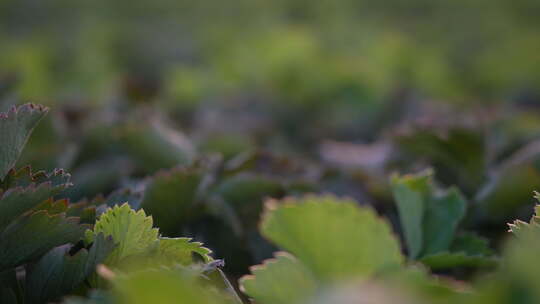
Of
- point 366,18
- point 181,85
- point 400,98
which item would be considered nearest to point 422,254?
point 400,98

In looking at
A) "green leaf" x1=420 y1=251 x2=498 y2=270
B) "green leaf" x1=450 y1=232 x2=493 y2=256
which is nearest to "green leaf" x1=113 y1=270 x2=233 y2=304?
"green leaf" x1=420 y1=251 x2=498 y2=270

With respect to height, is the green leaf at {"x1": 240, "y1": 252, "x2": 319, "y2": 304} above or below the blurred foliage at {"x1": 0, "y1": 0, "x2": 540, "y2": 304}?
below

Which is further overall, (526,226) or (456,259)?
(456,259)

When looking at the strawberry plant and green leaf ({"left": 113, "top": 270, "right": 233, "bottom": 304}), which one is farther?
the strawberry plant

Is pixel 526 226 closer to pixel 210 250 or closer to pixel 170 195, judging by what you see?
pixel 210 250

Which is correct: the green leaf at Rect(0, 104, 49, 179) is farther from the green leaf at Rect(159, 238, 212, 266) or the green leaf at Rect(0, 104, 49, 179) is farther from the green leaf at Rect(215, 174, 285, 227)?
the green leaf at Rect(215, 174, 285, 227)

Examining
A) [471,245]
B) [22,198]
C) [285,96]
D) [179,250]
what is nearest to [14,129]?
[22,198]

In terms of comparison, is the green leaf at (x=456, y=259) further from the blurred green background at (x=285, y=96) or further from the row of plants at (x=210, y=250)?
the blurred green background at (x=285, y=96)

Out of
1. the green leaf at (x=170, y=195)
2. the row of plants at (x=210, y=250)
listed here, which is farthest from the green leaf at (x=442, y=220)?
the green leaf at (x=170, y=195)
